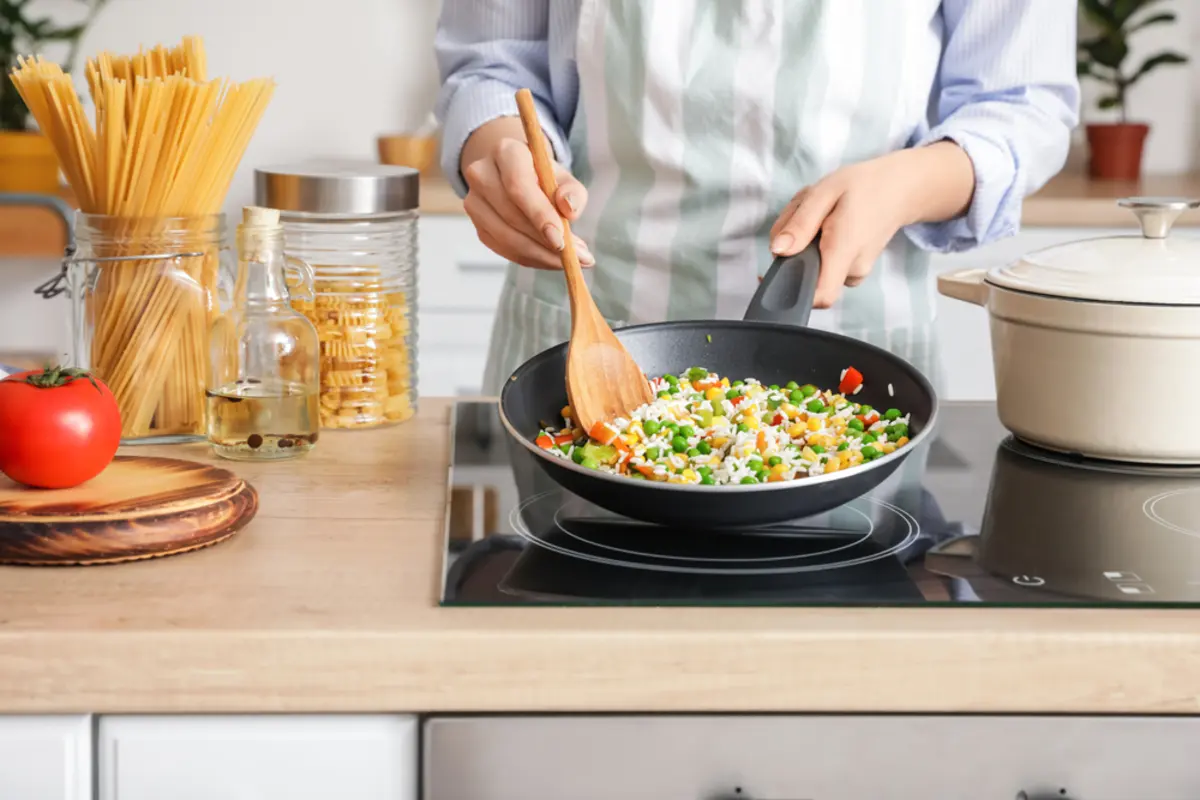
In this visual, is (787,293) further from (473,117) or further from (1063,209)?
(1063,209)

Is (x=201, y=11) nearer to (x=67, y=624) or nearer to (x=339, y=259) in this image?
(x=339, y=259)

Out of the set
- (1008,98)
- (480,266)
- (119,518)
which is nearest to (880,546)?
(119,518)

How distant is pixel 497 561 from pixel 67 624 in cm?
23

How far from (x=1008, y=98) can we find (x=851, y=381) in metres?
0.53

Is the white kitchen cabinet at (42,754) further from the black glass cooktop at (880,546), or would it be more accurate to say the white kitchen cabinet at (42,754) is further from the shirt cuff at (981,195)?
the shirt cuff at (981,195)

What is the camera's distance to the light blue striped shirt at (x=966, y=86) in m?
1.34

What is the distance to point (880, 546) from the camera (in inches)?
32.7

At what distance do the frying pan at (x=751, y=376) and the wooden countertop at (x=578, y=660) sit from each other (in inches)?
3.4

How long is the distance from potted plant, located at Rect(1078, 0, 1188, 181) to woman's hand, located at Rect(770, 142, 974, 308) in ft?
6.65

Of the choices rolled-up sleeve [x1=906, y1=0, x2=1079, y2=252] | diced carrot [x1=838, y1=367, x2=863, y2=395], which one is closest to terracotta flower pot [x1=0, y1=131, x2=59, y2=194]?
rolled-up sleeve [x1=906, y1=0, x2=1079, y2=252]

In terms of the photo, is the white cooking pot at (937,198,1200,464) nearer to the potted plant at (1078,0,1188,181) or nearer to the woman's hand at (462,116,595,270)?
the woman's hand at (462,116,595,270)

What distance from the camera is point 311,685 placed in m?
0.69

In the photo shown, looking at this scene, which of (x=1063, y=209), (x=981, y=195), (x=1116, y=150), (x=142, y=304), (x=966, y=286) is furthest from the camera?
(x=1116, y=150)

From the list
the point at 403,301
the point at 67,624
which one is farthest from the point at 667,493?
the point at 403,301
